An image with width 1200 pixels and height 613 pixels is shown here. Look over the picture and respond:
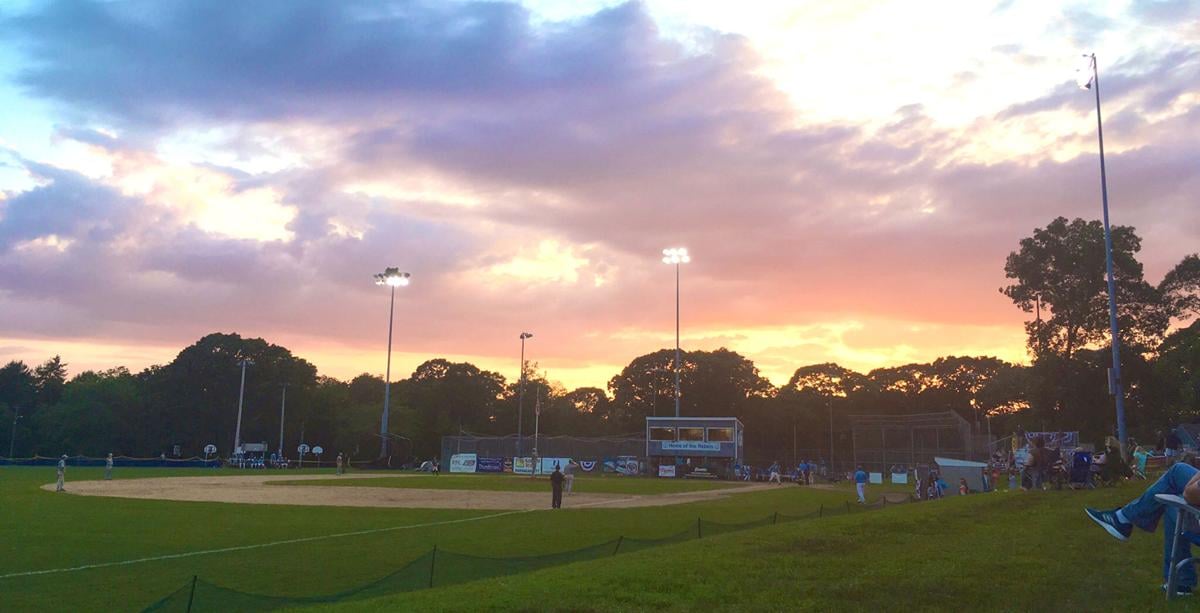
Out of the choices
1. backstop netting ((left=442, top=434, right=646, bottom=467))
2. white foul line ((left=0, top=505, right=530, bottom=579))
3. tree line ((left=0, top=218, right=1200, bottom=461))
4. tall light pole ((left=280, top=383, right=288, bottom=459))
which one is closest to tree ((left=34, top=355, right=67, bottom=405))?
tree line ((left=0, top=218, right=1200, bottom=461))

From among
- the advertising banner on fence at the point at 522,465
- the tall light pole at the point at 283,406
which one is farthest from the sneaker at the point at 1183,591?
the tall light pole at the point at 283,406

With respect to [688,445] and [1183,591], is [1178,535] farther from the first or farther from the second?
[688,445]

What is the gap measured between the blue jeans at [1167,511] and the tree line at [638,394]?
60.3 meters

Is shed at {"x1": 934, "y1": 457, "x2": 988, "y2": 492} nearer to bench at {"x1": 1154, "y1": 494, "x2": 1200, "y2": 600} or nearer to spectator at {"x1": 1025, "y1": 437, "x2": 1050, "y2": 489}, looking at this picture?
spectator at {"x1": 1025, "y1": 437, "x2": 1050, "y2": 489}

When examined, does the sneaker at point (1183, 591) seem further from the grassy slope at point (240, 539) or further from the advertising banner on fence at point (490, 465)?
the advertising banner on fence at point (490, 465)

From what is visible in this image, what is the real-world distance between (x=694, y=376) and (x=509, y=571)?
114621 mm

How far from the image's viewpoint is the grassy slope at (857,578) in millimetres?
7605

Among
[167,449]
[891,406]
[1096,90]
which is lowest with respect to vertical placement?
[167,449]

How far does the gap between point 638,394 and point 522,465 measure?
49.6 metres

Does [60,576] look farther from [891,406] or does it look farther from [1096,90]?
[891,406]

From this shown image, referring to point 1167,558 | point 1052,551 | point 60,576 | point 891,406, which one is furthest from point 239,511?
point 891,406

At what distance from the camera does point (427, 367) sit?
13425 centimetres

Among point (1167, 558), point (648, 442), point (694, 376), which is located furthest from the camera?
point (694, 376)

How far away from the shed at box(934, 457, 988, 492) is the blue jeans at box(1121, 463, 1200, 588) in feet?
111
